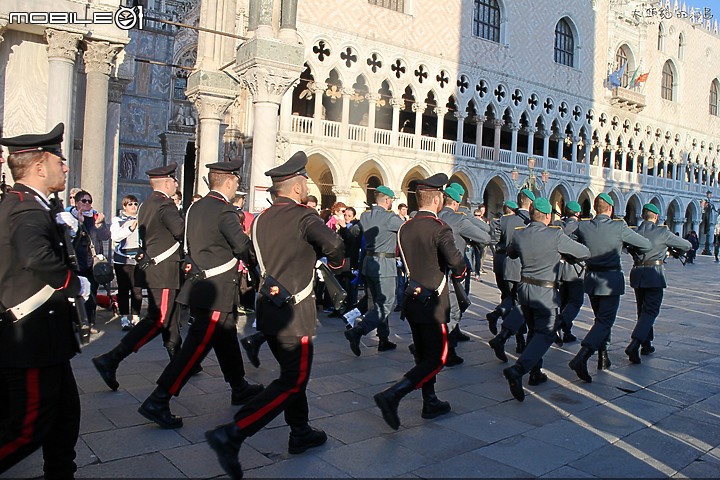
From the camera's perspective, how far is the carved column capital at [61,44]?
11773 millimetres

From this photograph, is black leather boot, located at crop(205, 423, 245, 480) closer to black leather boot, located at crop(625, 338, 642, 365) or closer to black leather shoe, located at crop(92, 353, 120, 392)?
black leather shoe, located at crop(92, 353, 120, 392)

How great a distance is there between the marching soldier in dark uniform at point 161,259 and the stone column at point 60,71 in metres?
7.50

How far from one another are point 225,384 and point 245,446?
152cm

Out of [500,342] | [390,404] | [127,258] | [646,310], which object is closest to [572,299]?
[646,310]

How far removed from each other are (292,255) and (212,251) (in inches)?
36.0

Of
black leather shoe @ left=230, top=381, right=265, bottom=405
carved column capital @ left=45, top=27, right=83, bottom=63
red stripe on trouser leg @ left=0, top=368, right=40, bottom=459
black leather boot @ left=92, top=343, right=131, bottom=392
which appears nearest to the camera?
red stripe on trouser leg @ left=0, top=368, right=40, bottom=459

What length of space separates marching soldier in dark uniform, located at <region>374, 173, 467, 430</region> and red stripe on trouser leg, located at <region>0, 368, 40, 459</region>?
2.47 meters

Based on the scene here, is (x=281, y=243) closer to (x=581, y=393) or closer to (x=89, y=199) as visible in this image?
(x=581, y=393)

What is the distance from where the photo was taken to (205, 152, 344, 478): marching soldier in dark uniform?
369cm

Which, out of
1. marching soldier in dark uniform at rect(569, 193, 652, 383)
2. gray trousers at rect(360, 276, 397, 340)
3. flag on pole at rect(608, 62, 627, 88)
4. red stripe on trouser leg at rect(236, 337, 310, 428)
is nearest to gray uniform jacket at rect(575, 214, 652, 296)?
marching soldier in dark uniform at rect(569, 193, 652, 383)

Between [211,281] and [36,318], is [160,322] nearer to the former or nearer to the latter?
[211,281]

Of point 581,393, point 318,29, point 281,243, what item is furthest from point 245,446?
point 318,29

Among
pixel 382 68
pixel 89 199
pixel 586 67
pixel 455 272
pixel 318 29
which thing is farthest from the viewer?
pixel 586 67

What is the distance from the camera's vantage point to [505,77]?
31500mm
